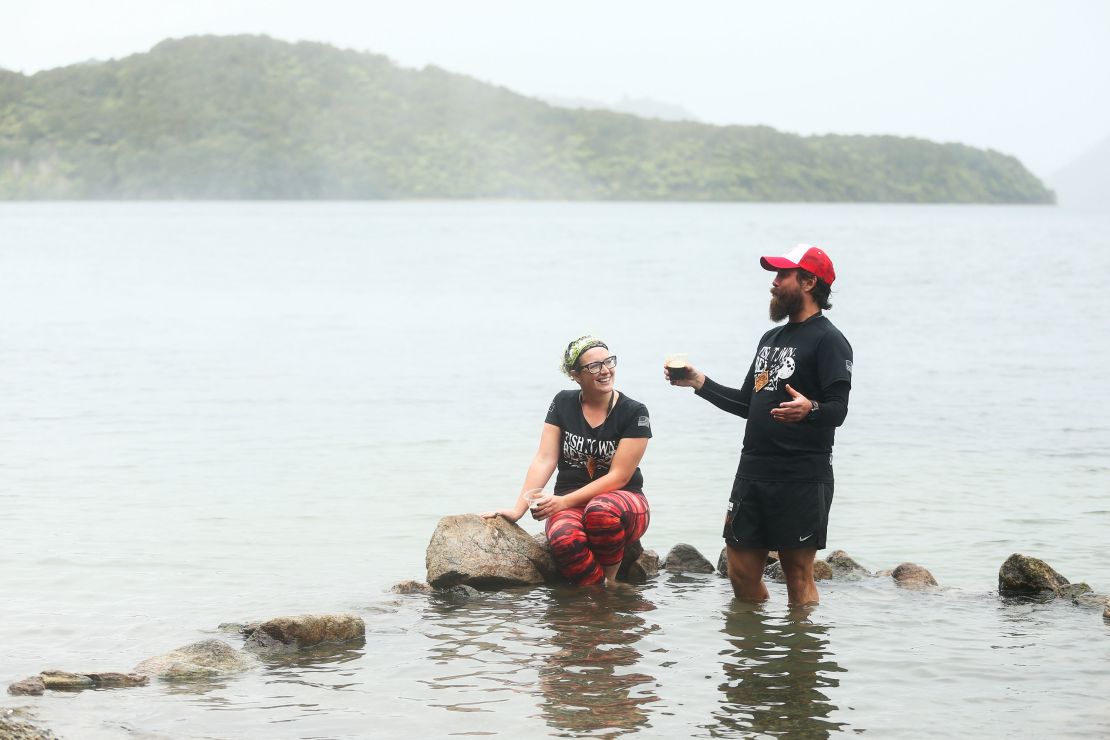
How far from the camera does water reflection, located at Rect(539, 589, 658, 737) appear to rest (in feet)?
20.7

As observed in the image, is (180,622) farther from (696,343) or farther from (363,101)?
(363,101)

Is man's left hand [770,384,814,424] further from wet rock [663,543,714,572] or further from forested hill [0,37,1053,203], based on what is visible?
forested hill [0,37,1053,203]

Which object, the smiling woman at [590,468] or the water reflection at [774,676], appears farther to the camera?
the smiling woman at [590,468]

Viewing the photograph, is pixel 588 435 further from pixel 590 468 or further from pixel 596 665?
pixel 596 665

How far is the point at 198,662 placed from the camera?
701 centimetres

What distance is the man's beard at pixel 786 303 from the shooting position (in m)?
7.17

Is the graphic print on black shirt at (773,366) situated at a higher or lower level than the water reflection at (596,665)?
higher

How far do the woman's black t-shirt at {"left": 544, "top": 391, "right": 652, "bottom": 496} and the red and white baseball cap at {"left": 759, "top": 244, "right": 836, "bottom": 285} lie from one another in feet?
5.17

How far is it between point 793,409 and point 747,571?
164 cm

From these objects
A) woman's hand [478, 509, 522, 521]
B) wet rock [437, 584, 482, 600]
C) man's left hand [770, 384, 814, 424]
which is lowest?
wet rock [437, 584, 482, 600]

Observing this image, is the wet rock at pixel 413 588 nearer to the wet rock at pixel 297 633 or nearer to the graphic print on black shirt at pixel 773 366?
the wet rock at pixel 297 633

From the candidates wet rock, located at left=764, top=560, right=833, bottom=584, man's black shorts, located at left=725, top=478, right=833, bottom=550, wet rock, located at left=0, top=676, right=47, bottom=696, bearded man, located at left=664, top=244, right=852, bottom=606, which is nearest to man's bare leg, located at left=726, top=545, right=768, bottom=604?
man's black shorts, located at left=725, top=478, right=833, bottom=550

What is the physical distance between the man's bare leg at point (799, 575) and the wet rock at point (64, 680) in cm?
388

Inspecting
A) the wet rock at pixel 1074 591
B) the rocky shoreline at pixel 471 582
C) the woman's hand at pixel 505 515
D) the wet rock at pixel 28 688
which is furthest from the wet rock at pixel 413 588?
the wet rock at pixel 1074 591
